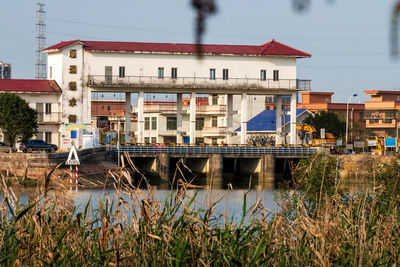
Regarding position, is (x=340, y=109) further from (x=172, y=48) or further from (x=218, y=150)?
(x=172, y=48)

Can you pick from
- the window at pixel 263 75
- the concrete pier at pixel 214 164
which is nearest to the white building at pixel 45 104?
the concrete pier at pixel 214 164

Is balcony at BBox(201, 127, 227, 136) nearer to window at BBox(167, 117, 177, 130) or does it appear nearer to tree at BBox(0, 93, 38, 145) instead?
window at BBox(167, 117, 177, 130)

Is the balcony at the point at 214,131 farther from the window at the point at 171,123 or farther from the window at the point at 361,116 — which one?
the window at the point at 361,116

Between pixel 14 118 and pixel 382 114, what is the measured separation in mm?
58594

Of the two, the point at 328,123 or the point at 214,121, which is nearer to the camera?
the point at 328,123

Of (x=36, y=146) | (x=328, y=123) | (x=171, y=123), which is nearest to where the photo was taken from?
(x=36, y=146)

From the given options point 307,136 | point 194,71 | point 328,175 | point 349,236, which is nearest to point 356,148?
point 307,136

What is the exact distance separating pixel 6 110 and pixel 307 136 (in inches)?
1605

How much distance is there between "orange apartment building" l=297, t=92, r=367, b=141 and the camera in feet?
331

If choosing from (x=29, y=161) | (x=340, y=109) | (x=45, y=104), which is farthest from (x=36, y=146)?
(x=340, y=109)

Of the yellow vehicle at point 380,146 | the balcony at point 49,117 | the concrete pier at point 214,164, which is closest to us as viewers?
the concrete pier at point 214,164

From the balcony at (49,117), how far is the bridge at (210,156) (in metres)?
6.00

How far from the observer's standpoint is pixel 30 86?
70.2 m

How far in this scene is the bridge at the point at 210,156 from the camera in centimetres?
6719
